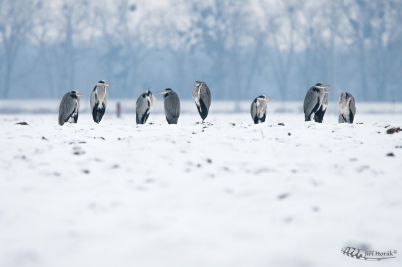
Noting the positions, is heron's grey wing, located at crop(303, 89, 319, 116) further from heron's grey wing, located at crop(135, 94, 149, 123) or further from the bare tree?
the bare tree

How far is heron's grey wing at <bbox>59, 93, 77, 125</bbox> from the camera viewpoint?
1262cm

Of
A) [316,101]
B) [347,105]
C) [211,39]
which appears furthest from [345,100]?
[211,39]

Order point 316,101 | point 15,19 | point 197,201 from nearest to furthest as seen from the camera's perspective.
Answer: point 197,201 < point 316,101 < point 15,19

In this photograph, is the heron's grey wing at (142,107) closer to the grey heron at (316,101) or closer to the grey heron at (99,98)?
the grey heron at (99,98)

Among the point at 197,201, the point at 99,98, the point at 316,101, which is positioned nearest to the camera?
the point at 197,201

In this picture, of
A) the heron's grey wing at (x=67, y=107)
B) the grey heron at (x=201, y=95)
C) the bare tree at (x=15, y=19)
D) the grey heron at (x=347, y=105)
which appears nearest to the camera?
the heron's grey wing at (x=67, y=107)

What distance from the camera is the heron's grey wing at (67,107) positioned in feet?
41.4

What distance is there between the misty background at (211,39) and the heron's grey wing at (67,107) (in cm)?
3636

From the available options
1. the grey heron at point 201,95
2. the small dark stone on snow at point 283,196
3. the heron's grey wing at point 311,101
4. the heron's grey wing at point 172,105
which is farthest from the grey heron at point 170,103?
the small dark stone on snow at point 283,196

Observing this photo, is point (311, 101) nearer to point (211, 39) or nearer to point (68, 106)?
point (68, 106)

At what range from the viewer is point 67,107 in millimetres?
12648

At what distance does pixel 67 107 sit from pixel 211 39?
40.4 m

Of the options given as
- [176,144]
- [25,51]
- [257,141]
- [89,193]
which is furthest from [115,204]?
[25,51]

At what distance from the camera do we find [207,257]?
17.5ft
